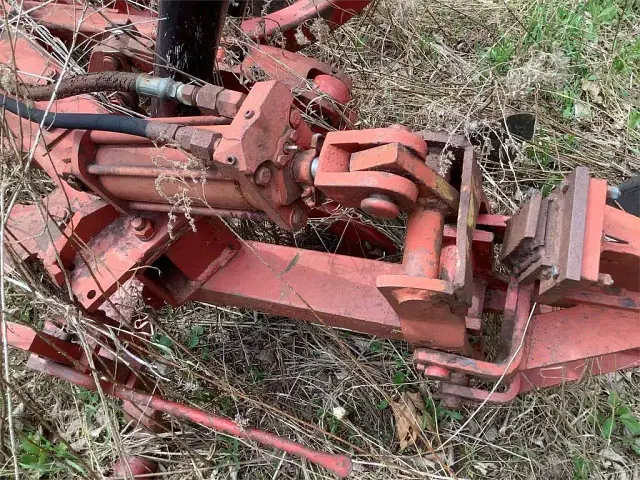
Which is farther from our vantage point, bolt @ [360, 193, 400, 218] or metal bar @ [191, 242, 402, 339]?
metal bar @ [191, 242, 402, 339]

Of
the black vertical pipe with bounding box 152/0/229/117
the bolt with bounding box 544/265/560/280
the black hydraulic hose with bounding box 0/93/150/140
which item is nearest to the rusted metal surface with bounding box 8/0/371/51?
the black vertical pipe with bounding box 152/0/229/117

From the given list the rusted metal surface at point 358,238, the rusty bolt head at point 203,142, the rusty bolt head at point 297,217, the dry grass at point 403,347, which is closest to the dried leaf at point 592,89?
the dry grass at point 403,347

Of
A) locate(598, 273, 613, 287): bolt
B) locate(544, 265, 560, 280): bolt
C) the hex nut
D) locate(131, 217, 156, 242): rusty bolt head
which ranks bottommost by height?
locate(131, 217, 156, 242): rusty bolt head

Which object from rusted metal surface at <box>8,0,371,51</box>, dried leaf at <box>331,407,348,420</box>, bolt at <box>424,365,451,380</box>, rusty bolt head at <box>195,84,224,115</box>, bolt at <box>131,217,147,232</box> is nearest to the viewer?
rusty bolt head at <box>195,84,224,115</box>

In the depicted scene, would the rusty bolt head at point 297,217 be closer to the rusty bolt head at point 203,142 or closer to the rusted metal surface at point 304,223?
the rusted metal surface at point 304,223

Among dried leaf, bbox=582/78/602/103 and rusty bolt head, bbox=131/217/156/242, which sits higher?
rusty bolt head, bbox=131/217/156/242

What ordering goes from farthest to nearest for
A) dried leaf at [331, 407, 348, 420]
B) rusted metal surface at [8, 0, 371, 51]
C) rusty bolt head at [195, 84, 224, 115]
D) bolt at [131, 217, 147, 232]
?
dried leaf at [331, 407, 348, 420] → rusted metal surface at [8, 0, 371, 51] → bolt at [131, 217, 147, 232] → rusty bolt head at [195, 84, 224, 115]

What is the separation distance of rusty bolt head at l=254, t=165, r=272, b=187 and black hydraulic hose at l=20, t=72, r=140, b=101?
0.56m

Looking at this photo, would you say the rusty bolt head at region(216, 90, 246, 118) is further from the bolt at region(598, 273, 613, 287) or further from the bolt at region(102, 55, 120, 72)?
the bolt at region(598, 273, 613, 287)

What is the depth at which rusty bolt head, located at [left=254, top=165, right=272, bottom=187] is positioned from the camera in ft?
4.58

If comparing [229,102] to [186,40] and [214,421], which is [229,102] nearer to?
[186,40]

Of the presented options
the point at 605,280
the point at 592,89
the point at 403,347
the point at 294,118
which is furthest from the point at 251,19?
the point at 592,89

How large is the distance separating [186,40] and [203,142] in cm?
55

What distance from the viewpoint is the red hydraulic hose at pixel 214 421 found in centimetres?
186
